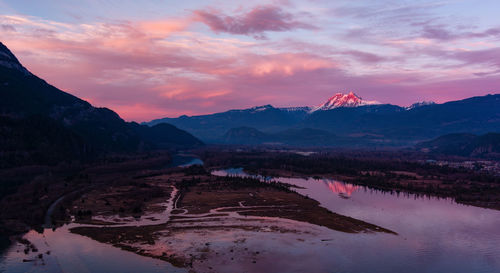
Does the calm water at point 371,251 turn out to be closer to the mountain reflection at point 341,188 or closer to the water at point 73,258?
the water at point 73,258

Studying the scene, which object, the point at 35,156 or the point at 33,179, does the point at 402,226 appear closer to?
the point at 33,179

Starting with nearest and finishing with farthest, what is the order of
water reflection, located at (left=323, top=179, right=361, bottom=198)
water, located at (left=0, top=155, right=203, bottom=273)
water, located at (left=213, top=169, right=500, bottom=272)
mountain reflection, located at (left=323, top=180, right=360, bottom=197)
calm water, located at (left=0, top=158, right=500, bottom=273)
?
water, located at (left=0, top=155, right=203, bottom=273) < calm water, located at (left=0, top=158, right=500, bottom=273) < water, located at (left=213, top=169, right=500, bottom=272) < water reflection, located at (left=323, top=179, right=361, bottom=198) < mountain reflection, located at (left=323, top=180, right=360, bottom=197)

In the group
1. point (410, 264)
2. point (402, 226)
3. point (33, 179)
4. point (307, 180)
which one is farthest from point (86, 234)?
point (307, 180)

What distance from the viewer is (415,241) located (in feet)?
256

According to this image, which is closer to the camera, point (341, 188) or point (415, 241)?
point (415, 241)

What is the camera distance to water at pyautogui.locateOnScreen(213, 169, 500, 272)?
6475cm

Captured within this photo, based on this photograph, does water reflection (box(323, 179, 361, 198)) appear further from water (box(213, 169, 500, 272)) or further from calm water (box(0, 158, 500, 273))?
calm water (box(0, 158, 500, 273))

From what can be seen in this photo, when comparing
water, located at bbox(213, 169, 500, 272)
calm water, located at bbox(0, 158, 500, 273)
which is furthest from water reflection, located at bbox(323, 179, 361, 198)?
calm water, located at bbox(0, 158, 500, 273)

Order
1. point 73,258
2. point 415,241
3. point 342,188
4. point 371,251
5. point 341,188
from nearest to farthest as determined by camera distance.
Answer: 1. point 73,258
2. point 371,251
3. point 415,241
4. point 341,188
5. point 342,188

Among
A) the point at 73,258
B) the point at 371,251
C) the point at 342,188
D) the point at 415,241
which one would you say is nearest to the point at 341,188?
the point at 342,188

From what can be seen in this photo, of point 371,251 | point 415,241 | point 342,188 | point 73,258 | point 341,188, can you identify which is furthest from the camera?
point 342,188

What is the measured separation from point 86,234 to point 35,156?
128 metres

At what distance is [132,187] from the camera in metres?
141

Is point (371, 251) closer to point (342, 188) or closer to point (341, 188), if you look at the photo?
point (341, 188)
